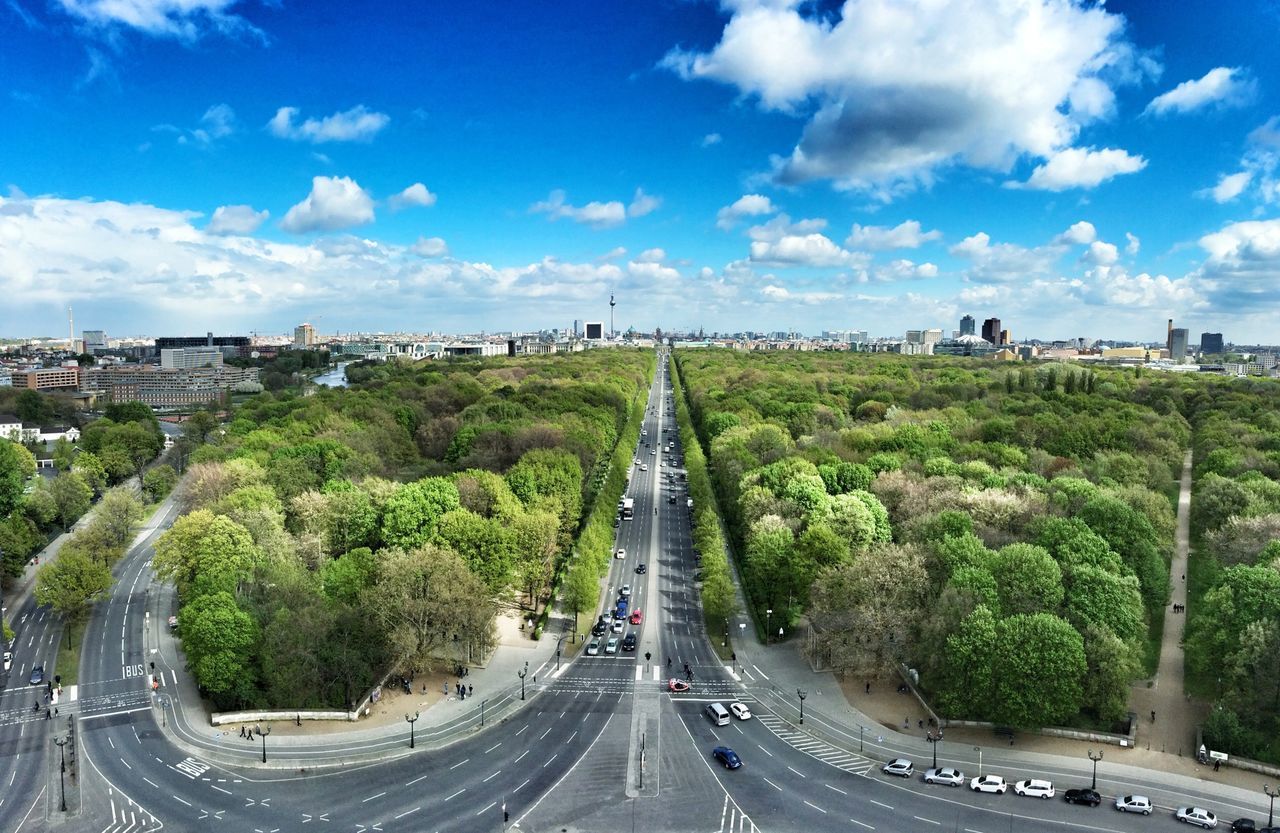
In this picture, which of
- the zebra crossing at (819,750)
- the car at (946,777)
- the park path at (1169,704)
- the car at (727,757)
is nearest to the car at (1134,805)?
the park path at (1169,704)

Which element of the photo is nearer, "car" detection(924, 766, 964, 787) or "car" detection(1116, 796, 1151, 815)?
"car" detection(1116, 796, 1151, 815)

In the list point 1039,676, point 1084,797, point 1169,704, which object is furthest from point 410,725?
point 1169,704

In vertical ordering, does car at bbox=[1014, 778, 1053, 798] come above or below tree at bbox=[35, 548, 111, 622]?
below

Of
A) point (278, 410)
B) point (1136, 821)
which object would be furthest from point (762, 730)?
point (278, 410)

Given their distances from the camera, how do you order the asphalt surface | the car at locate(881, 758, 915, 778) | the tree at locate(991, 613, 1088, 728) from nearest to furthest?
the asphalt surface → the car at locate(881, 758, 915, 778) → the tree at locate(991, 613, 1088, 728)

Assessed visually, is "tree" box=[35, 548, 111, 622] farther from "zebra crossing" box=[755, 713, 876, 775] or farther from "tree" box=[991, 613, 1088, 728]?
"tree" box=[991, 613, 1088, 728]

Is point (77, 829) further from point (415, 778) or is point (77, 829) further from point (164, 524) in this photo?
point (164, 524)

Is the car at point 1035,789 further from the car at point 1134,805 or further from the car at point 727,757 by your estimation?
the car at point 727,757

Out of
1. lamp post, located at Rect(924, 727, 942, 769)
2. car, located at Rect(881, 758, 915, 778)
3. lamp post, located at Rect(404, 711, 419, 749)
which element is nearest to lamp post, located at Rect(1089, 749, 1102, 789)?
lamp post, located at Rect(924, 727, 942, 769)
